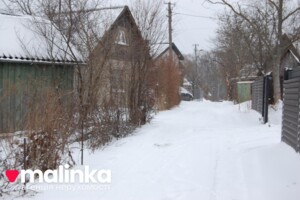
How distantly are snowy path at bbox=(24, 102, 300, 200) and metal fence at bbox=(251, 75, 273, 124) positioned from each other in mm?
4268

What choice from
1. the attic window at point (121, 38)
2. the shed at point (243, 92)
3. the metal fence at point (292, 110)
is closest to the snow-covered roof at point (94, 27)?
the attic window at point (121, 38)

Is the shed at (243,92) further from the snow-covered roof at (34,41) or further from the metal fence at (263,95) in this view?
the snow-covered roof at (34,41)

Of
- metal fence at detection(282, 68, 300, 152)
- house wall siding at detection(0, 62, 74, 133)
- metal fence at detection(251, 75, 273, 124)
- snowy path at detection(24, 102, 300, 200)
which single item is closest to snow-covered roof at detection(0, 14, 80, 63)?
house wall siding at detection(0, 62, 74, 133)

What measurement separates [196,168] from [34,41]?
879cm

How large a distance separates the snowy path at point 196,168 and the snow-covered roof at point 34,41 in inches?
172

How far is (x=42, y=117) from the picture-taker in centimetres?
673

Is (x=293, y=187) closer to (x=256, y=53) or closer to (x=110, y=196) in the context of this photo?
(x=110, y=196)

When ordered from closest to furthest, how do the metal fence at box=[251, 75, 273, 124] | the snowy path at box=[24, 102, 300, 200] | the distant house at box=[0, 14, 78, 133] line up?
the snowy path at box=[24, 102, 300, 200]
the distant house at box=[0, 14, 78, 133]
the metal fence at box=[251, 75, 273, 124]

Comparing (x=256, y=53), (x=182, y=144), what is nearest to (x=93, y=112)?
(x=182, y=144)

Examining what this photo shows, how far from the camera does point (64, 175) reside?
6.78 m

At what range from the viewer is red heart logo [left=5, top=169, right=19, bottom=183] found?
604cm

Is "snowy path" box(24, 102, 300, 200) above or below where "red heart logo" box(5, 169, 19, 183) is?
below

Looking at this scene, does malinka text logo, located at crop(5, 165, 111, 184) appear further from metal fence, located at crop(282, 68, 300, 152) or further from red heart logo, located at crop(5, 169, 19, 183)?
metal fence, located at crop(282, 68, 300, 152)

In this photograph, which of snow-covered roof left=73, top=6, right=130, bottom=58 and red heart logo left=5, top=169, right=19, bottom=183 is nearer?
red heart logo left=5, top=169, right=19, bottom=183
